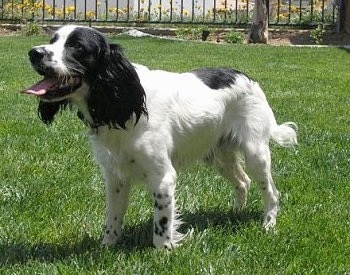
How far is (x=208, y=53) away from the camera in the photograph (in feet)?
49.6

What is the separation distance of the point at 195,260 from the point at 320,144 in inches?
126

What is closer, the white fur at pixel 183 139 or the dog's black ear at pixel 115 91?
the dog's black ear at pixel 115 91

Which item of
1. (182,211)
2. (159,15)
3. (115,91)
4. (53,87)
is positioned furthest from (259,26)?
(53,87)

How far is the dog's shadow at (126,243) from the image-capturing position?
3.66 metres

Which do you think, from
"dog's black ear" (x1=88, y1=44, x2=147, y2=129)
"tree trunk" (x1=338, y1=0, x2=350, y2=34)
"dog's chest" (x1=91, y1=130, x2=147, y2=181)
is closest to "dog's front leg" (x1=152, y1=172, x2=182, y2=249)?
"dog's chest" (x1=91, y1=130, x2=147, y2=181)

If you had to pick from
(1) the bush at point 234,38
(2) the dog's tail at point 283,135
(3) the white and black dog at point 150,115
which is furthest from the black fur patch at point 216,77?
(1) the bush at point 234,38

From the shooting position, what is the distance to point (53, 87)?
11.1ft

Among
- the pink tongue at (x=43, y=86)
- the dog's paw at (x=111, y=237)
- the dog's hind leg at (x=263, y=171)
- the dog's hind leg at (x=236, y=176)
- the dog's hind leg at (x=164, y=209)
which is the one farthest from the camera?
the dog's hind leg at (x=236, y=176)

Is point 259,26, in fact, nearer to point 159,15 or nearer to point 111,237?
point 159,15

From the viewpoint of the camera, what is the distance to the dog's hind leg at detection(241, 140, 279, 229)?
436cm

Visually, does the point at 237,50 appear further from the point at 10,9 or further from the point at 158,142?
the point at 158,142

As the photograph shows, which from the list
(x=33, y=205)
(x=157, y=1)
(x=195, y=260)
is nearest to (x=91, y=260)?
(x=195, y=260)

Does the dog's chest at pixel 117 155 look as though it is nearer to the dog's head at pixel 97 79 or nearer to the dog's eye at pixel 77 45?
the dog's head at pixel 97 79

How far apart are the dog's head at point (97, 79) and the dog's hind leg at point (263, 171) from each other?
0.97 meters
